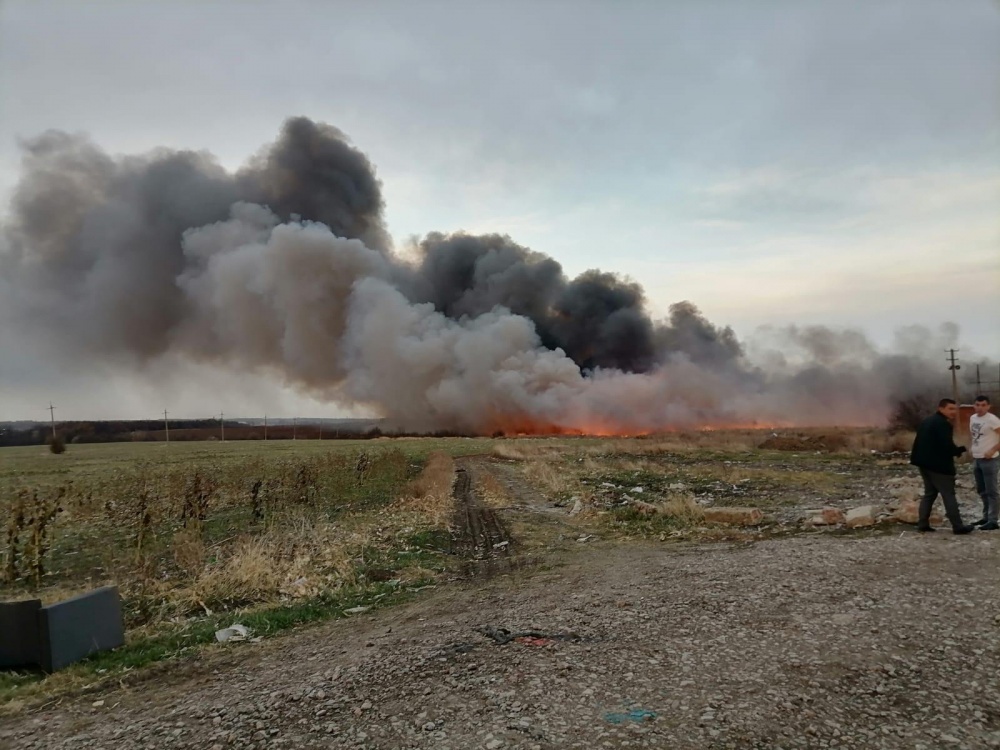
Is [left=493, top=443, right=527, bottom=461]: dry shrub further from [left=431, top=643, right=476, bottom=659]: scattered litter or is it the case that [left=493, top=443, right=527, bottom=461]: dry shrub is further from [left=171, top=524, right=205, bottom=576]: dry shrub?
[left=431, top=643, right=476, bottom=659]: scattered litter

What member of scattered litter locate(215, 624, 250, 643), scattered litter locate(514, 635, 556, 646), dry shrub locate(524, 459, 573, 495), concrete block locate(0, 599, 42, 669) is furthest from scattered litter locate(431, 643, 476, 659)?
dry shrub locate(524, 459, 573, 495)

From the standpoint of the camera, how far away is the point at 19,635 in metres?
6.84

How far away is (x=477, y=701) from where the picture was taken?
5.34 metres

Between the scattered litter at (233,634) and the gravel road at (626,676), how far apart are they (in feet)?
1.08

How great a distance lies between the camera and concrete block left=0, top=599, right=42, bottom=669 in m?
6.77

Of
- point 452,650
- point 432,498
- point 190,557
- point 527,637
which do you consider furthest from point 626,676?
point 432,498

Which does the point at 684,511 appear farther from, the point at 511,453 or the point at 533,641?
the point at 511,453

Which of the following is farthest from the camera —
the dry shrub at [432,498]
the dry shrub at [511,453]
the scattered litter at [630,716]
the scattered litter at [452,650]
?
the dry shrub at [511,453]

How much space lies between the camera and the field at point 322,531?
28.9ft

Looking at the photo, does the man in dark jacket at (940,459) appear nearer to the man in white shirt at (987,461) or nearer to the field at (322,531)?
the man in white shirt at (987,461)

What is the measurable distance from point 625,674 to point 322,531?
900 cm

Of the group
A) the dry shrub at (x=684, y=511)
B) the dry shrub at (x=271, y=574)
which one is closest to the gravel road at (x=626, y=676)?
the dry shrub at (x=271, y=574)

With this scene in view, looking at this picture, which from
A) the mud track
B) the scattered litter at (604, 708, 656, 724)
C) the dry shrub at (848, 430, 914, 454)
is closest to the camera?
the scattered litter at (604, 708, 656, 724)

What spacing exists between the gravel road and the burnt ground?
0.02m
